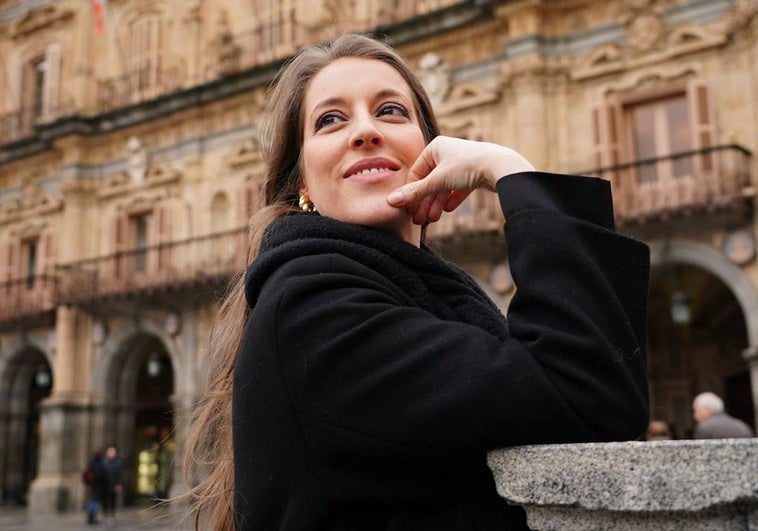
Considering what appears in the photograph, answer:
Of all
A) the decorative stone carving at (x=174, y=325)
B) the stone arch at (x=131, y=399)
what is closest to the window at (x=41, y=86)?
the stone arch at (x=131, y=399)

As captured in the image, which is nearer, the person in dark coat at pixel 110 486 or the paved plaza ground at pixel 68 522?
the paved plaza ground at pixel 68 522

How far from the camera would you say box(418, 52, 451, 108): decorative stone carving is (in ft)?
52.7

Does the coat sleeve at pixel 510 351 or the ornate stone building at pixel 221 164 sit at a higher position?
the ornate stone building at pixel 221 164

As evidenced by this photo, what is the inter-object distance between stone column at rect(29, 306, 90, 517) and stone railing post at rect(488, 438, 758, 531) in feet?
66.7

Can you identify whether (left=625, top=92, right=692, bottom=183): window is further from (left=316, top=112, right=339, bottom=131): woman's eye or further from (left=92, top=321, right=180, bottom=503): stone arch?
(left=316, top=112, right=339, bottom=131): woman's eye

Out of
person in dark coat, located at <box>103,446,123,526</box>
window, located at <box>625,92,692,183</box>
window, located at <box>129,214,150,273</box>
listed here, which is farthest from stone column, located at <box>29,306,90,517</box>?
window, located at <box>625,92,692,183</box>

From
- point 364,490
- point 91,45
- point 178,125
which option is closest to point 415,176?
point 364,490

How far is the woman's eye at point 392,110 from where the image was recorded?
5.47 feet

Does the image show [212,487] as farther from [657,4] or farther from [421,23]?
[421,23]

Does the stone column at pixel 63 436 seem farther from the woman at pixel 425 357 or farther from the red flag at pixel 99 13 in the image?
the woman at pixel 425 357

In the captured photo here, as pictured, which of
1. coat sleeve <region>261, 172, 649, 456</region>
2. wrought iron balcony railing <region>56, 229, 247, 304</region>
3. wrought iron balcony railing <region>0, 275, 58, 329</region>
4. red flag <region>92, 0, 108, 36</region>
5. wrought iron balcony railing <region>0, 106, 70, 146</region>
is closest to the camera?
coat sleeve <region>261, 172, 649, 456</region>

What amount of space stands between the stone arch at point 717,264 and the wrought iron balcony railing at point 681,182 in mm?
742

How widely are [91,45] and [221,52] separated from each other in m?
4.81

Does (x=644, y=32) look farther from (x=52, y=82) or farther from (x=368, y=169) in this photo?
(x=52, y=82)
